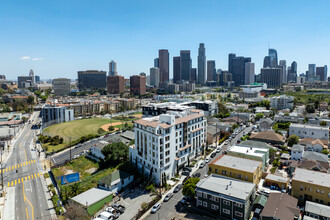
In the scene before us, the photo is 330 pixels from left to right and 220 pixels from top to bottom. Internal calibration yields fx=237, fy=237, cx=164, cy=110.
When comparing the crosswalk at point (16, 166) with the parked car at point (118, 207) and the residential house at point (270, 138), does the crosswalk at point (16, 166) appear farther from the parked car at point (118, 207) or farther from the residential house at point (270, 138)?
the residential house at point (270, 138)

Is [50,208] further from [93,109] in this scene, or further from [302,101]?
[302,101]

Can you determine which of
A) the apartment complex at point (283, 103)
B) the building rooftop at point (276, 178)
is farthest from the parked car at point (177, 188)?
the apartment complex at point (283, 103)

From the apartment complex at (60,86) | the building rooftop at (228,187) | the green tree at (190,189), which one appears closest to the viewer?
the building rooftop at (228,187)

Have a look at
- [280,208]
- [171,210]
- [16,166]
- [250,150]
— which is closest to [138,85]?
[16,166]

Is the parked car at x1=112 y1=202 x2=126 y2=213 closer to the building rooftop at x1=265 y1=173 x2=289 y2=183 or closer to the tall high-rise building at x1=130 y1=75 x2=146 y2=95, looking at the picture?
the building rooftop at x1=265 y1=173 x2=289 y2=183

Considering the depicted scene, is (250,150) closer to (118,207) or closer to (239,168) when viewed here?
(239,168)

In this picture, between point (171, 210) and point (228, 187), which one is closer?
point (228, 187)

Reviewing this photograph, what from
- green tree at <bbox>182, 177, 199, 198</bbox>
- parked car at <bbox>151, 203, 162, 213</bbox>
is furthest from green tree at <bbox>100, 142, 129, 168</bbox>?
green tree at <bbox>182, 177, 199, 198</bbox>
